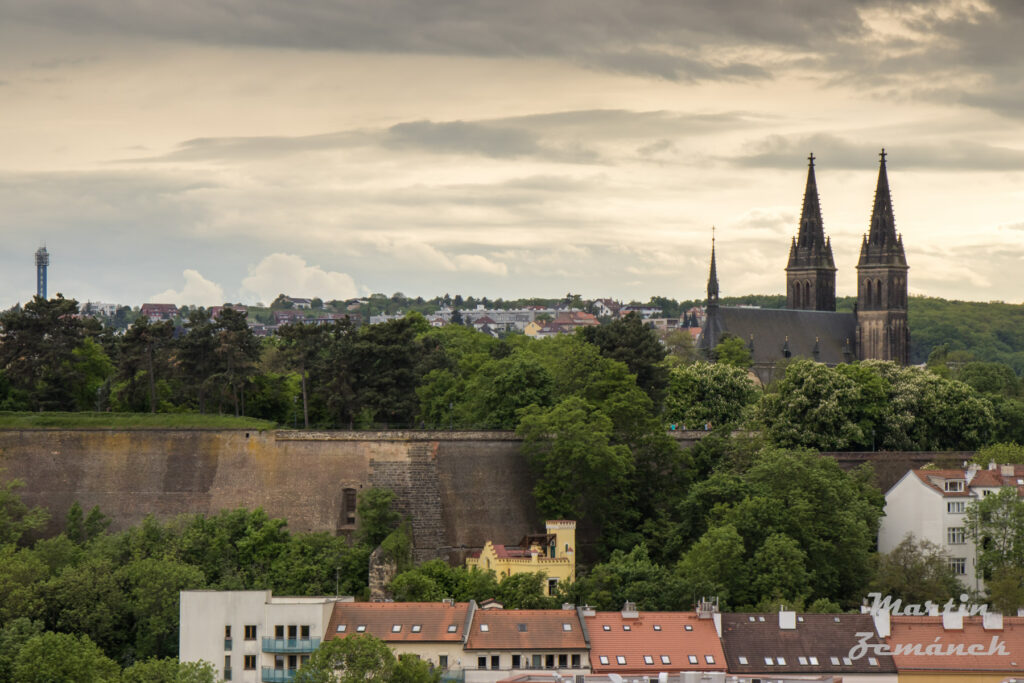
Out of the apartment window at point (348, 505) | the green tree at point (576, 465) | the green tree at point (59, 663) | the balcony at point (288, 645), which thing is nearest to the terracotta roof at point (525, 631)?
the balcony at point (288, 645)

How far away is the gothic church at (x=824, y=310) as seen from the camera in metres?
168

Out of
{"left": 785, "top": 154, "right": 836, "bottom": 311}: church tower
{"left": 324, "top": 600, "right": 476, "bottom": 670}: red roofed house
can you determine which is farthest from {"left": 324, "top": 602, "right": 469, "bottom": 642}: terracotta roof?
{"left": 785, "top": 154, "right": 836, "bottom": 311}: church tower

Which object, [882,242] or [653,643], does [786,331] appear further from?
[653,643]

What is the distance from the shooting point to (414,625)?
6250cm

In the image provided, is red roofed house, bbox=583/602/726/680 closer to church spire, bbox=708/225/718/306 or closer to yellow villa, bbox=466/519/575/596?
yellow villa, bbox=466/519/575/596

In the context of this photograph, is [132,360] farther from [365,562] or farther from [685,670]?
[685,670]

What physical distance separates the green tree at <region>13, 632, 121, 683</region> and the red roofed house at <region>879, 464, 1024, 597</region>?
38.2 m

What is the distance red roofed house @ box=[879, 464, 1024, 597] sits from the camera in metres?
79.6

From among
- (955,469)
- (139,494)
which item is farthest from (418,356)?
(955,469)

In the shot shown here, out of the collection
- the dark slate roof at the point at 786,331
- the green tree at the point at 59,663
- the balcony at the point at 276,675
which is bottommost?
the balcony at the point at 276,675

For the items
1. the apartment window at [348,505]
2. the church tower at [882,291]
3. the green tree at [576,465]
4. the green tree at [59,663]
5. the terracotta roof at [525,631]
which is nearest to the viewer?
the green tree at [59,663]

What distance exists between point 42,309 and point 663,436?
33.4m

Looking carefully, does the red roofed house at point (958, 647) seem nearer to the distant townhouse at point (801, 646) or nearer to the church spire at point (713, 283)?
the distant townhouse at point (801, 646)

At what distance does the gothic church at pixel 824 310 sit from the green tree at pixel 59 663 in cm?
10733
